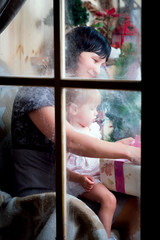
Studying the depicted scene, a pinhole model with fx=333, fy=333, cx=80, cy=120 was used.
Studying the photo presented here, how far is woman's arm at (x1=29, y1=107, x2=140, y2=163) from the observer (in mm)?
1093

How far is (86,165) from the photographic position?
1.19m

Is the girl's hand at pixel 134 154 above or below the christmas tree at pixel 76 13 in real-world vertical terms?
below

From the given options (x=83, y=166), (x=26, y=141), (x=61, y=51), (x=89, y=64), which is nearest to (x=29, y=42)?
(x=61, y=51)

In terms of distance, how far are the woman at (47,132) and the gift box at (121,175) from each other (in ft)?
0.08

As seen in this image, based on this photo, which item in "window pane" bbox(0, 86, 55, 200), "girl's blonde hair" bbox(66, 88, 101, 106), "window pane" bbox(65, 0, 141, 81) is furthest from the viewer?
"window pane" bbox(0, 86, 55, 200)

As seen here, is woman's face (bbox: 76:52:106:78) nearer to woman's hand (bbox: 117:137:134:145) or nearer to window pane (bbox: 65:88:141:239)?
window pane (bbox: 65:88:141:239)

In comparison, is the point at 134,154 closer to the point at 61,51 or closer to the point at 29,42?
the point at 61,51

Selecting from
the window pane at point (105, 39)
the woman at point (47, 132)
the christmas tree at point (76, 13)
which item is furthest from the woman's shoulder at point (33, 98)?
→ the christmas tree at point (76, 13)

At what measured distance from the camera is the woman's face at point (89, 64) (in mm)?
1125

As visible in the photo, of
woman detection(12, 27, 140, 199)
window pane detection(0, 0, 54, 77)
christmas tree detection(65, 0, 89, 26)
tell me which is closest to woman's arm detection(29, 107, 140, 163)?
woman detection(12, 27, 140, 199)

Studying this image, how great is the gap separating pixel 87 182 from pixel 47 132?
0.80 feet

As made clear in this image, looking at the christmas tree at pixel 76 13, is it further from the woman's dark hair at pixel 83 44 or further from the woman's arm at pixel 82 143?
the woman's arm at pixel 82 143
